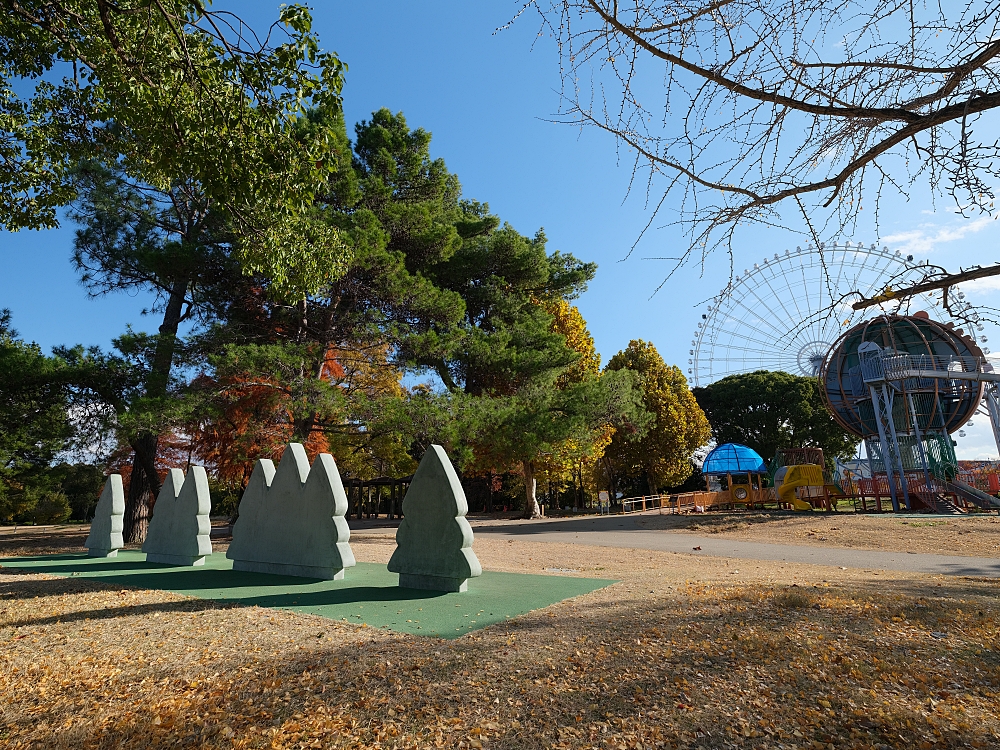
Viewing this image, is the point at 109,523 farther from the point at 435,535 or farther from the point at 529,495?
the point at 529,495

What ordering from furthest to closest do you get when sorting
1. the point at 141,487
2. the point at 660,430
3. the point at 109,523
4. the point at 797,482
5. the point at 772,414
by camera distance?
the point at 772,414 → the point at 660,430 → the point at 797,482 → the point at 141,487 → the point at 109,523

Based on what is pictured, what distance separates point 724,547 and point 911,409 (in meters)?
14.4

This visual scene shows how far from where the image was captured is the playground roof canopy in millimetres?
29984

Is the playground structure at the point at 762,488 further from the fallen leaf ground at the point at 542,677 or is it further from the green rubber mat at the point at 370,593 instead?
the fallen leaf ground at the point at 542,677

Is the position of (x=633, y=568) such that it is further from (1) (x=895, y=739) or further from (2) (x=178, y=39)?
(2) (x=178, y=39)

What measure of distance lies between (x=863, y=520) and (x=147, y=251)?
21.5m

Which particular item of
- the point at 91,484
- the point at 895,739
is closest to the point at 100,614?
the point at 895,739

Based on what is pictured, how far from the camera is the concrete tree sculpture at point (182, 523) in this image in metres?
10.7

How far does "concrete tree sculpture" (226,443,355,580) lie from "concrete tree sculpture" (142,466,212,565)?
4.22ft

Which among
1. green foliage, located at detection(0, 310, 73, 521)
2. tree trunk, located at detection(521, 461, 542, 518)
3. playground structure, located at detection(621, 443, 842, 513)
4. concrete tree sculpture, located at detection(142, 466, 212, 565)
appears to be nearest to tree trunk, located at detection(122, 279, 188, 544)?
green foliage, located at detection(0, 310, 73, 521)

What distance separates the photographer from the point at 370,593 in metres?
7.50

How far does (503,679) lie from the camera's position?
3.87m

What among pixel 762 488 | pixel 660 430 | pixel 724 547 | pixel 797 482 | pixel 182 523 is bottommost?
pixel 724 547

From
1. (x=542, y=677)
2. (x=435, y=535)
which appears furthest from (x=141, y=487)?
(x=542, y=677)
